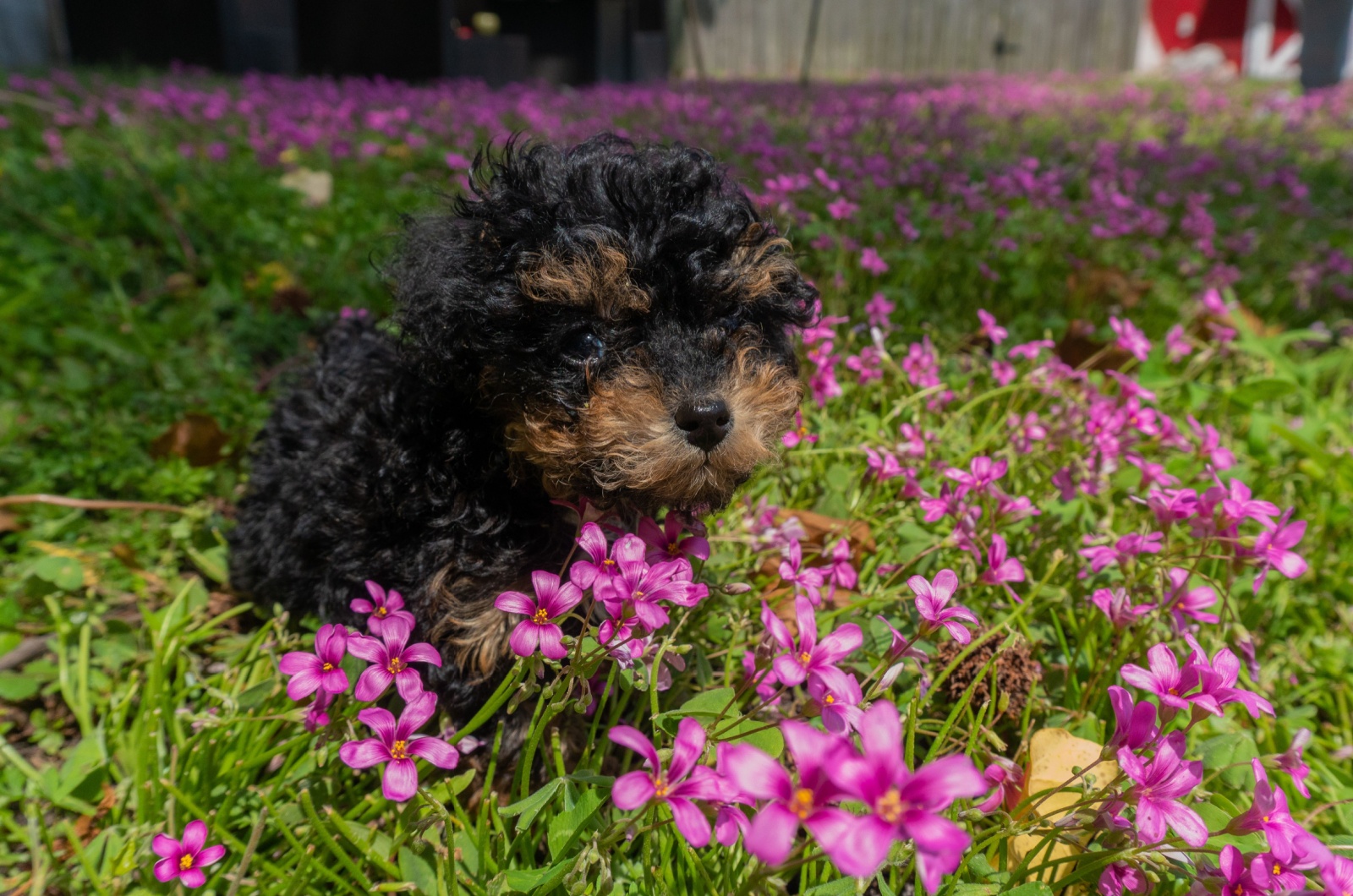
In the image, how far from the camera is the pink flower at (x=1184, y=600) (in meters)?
1.82

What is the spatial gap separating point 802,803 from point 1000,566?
49.2 inches

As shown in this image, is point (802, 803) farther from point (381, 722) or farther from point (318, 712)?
point (318, 712)

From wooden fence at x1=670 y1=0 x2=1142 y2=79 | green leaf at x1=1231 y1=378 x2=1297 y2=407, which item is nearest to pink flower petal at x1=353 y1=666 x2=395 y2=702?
green leaf at x1=1231 y1=378 x2=1297 y2=407

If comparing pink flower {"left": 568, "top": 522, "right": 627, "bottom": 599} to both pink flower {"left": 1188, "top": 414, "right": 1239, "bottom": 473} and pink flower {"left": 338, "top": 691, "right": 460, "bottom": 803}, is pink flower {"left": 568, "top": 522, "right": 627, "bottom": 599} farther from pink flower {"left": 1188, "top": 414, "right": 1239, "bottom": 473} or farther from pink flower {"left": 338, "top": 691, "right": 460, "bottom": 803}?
pink flower {"left": 1188, "top": 414, "right": 1239, "bottom": 473}

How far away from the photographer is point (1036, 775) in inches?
74.5

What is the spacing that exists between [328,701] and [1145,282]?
5227 mm

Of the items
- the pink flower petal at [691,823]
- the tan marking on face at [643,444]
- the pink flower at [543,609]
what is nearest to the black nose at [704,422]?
the tan marking on face at [643,444]

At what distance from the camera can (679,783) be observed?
116 cm

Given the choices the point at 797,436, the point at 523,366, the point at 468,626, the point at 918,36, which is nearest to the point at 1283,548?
the point at 797,436

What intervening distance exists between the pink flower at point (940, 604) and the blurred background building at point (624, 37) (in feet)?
31.1

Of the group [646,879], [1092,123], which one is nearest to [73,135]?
[646,879]

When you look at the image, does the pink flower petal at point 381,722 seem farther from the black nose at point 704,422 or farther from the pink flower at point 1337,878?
the pink flower at point 1337,878

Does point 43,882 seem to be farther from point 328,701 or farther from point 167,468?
point 167,468

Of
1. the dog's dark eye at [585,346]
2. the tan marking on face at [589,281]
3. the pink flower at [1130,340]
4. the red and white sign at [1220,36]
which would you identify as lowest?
the pink flower at [1130,340]
